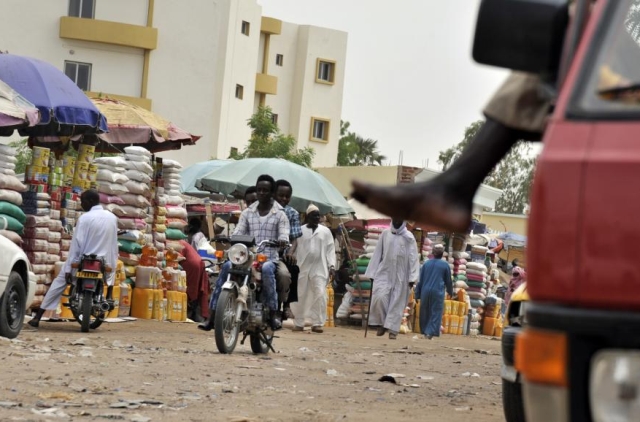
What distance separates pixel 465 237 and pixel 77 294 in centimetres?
1663

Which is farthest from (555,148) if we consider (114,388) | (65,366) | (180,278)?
(180,278)

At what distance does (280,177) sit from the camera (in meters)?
26.5

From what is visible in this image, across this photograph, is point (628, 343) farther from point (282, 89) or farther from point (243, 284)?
point (282, 89)

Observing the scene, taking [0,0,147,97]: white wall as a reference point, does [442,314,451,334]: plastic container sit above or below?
below

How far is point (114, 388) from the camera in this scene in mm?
9766

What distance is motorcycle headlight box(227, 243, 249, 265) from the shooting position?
14.0 m

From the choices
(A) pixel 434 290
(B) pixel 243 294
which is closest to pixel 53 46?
(A) pixel 434 290

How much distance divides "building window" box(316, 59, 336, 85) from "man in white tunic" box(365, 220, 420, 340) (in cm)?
4116

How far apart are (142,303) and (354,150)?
54.4 metres

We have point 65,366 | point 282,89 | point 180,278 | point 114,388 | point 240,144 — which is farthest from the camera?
point 282,89

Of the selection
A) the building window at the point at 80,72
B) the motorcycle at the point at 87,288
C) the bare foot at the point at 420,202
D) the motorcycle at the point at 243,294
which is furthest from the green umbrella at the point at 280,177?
the bare foot at the point at 420,202

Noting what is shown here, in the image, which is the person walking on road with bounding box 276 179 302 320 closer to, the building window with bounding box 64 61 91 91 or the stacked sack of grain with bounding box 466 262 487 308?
the stacked sack of grain with bounding box 466 262 487 308

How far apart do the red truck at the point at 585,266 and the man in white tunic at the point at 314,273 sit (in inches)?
758

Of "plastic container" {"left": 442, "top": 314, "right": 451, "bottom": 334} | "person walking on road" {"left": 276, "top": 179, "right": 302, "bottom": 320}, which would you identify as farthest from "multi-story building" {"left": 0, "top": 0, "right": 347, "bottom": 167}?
"person walking on road" {"left": 276, "top": 179, "right": 302, "bottom": 320}
